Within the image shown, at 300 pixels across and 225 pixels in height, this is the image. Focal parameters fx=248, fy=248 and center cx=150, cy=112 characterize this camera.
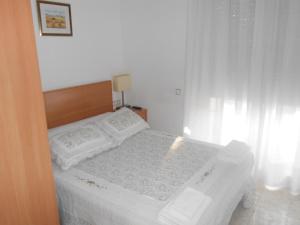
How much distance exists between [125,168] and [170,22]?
2.13 meters

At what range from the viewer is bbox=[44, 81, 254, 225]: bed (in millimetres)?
1735

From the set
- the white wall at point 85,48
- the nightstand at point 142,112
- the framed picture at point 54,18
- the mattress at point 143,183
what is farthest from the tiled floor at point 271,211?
the framed picture at point 54,18

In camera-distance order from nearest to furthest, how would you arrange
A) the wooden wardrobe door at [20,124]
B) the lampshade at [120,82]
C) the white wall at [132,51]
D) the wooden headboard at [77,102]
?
the wooden wardrobe door at [20,124], the wooden headboard at [77,102], the white wall at [132,51], the lampshade at [120,82]

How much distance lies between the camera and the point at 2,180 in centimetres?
115

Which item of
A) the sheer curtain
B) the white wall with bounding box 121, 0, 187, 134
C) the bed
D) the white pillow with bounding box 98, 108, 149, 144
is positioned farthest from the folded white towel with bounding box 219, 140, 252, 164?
the white wall with bounding box 121, 0, 187, 134

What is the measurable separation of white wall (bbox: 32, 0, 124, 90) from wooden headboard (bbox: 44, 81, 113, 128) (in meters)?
0.14

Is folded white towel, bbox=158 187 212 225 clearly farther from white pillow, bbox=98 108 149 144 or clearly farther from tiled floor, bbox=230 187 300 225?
white pillow, bbox=98 108 149 144

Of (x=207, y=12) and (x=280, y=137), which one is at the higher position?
(x=207, y=12)

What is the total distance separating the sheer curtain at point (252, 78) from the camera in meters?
2.68

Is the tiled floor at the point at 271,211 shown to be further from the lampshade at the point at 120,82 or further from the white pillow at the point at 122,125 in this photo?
the lampshade at the point at 120,82

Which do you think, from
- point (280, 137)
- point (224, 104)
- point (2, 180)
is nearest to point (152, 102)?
point (224, 104)

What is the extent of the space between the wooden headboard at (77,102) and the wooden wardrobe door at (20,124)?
163cm

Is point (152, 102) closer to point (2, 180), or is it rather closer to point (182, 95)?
point (182, 95)

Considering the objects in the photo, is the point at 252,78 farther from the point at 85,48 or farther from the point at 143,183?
the point at 85,48
